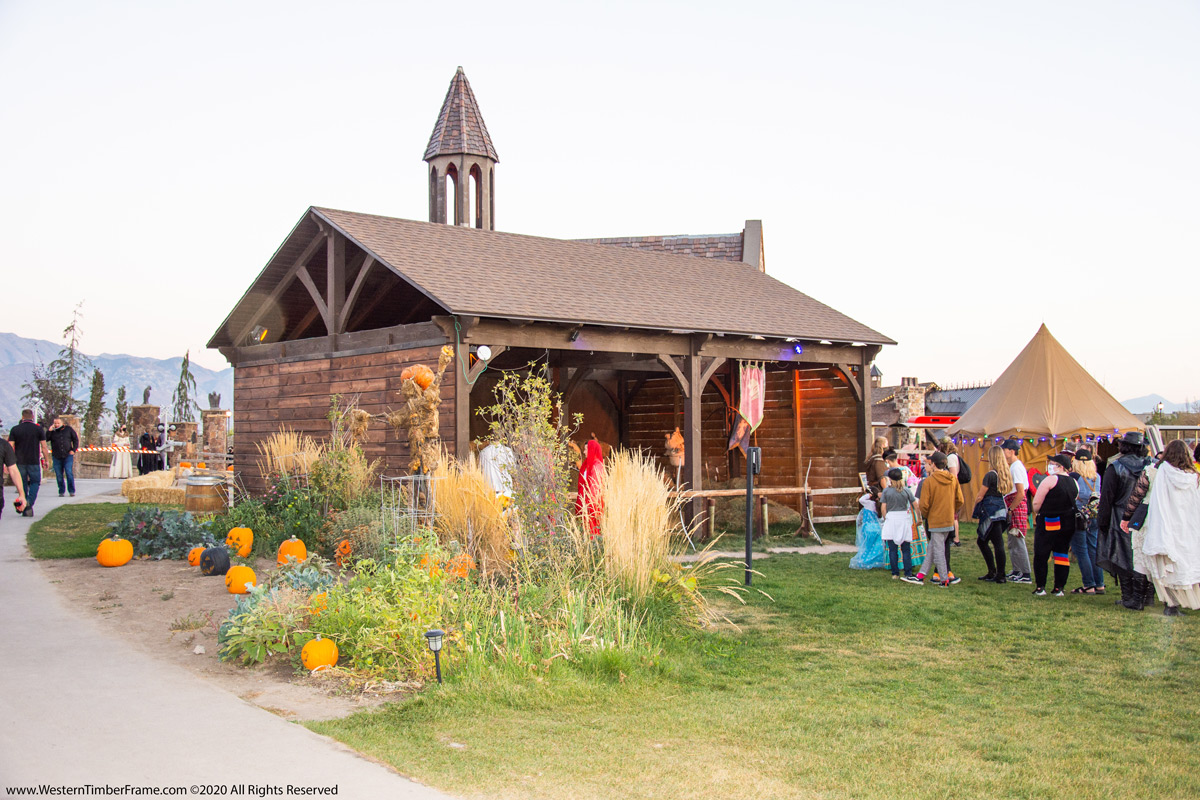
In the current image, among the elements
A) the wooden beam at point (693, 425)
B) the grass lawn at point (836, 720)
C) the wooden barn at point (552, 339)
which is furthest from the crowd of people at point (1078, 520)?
the wooden barn at point (552, 339)

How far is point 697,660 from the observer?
602cm

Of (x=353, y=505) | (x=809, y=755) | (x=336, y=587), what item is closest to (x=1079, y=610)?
(x=809, y=755)

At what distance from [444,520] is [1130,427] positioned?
1260 centimetres

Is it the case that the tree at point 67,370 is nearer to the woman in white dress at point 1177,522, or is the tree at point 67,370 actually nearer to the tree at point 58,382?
the tree at point 58,382

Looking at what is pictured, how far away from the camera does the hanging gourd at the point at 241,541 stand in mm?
9453

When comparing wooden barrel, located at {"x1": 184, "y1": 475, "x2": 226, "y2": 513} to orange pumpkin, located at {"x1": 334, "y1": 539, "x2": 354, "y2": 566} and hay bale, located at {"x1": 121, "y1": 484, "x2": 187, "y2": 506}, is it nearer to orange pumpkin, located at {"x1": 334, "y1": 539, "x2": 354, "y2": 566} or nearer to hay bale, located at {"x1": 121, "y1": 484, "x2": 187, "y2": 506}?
hay bale, located at {"x1": 121, "y1": 484, "x2": 187, "y2": 506}

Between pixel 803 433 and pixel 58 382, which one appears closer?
pixel 803 433

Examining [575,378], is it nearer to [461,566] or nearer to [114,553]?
[114,553]

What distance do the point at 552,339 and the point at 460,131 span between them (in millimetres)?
10098

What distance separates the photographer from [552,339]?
12.0m

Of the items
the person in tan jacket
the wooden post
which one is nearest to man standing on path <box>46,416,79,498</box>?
the wooden post

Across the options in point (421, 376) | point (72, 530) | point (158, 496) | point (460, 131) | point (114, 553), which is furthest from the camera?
point (460, 131)

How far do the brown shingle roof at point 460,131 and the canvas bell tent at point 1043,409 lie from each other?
11.5 meters

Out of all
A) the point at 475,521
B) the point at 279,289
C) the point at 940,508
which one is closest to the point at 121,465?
the point at 279,289
